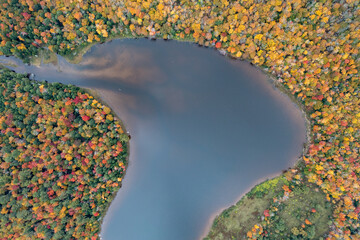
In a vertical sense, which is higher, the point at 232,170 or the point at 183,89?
the point at 183,89

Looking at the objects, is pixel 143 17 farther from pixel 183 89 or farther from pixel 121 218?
pixel 121 218

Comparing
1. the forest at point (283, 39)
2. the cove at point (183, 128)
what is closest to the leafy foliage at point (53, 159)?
the forest at point (283, 39)

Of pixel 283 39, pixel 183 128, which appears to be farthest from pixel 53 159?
pixel 283 39

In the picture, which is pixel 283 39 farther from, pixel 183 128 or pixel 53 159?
pixel 53 159

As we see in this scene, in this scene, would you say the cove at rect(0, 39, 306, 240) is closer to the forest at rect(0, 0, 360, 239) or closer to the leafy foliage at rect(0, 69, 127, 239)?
the forest at rect(0, 0, 360, 239)

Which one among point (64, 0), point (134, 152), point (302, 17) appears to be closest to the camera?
point (302, 17)

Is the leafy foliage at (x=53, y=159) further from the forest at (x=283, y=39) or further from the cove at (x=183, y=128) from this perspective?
the cove at (x=183, y=128)

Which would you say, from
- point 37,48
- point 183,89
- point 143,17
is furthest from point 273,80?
point 37,48
